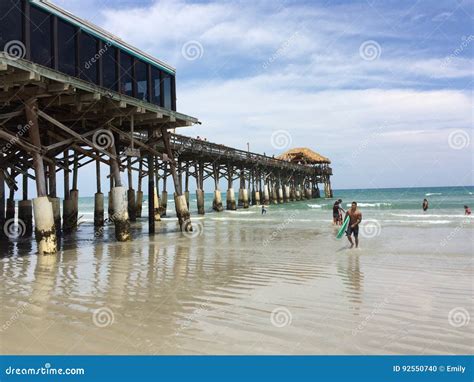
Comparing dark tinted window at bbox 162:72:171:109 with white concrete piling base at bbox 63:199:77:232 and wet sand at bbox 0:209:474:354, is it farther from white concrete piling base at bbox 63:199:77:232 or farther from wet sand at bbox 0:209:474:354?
wet sand at bbox 0:209:474:354

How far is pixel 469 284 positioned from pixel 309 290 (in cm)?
301

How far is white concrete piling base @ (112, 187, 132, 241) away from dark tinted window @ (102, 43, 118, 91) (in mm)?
3543

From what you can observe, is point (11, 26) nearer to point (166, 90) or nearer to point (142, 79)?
point (142, 79)

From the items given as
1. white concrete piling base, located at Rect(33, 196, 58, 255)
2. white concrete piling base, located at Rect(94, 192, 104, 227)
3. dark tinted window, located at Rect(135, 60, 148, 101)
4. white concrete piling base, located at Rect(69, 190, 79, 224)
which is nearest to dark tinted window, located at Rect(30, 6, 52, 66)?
white concrete piling base, located at Rect(33, 196, 58, 255)

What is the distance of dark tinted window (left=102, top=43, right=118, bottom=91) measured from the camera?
14703 mm

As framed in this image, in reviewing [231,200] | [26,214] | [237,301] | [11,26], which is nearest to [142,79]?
[11,26]

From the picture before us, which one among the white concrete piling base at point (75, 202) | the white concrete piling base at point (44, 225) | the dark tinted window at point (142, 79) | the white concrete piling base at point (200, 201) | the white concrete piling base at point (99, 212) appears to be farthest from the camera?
the white concrete piling base at point (200, 201)

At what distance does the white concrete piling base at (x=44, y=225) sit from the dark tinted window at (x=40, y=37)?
3817 mm

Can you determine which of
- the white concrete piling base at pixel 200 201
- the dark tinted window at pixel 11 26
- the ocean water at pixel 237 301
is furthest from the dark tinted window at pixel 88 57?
the white concrete piling base at pixel 200 201

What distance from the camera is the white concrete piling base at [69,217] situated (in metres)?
19.9

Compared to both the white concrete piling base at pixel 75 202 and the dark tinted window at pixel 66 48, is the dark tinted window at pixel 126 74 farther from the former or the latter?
the white concrete piling base at pixel 75 202

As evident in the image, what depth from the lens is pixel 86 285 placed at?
785 centimetres

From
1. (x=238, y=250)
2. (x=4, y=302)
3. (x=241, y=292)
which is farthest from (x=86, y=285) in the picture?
(x=238, y=250)
